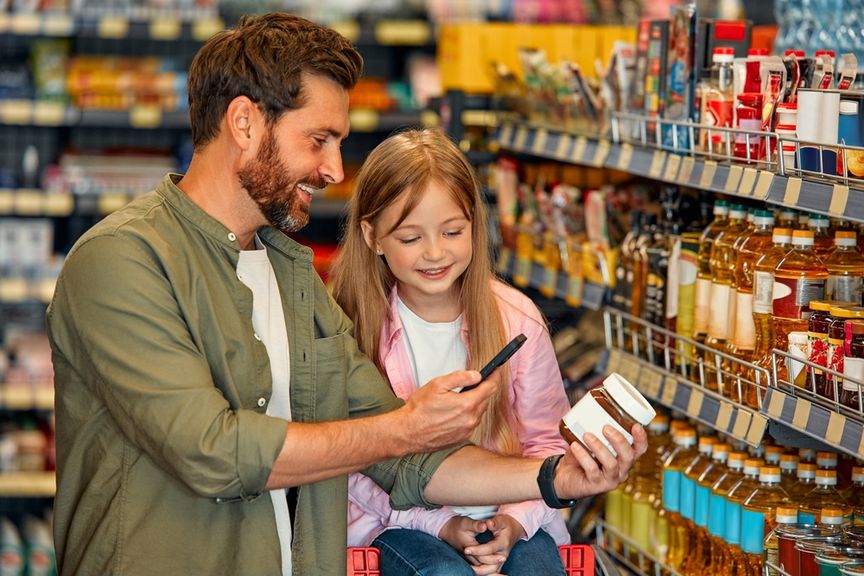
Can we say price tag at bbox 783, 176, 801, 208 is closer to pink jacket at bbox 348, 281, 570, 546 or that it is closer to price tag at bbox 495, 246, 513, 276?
pink jacket at bbox 348, 281, 570, 546

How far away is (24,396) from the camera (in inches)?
193

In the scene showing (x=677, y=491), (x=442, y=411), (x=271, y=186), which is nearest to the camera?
(x=442, y=411)

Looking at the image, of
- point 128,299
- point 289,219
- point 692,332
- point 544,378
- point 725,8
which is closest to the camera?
point 128,299

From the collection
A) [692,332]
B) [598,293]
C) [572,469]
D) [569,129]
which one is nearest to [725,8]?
[569,129]

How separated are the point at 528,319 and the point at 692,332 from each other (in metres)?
0.39

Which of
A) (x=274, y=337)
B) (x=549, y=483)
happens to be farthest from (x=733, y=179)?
(x=274, y=337)

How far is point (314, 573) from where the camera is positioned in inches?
89.7

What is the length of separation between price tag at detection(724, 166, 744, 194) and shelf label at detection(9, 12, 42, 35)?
320 centimetres

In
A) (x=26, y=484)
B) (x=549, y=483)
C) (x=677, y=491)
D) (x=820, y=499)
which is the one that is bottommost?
(x=26, y=484)

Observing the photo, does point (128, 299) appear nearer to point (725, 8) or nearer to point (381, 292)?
point (381, 292)

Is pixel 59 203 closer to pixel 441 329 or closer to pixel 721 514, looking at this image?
pixel 441 329

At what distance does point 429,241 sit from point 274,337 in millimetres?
384

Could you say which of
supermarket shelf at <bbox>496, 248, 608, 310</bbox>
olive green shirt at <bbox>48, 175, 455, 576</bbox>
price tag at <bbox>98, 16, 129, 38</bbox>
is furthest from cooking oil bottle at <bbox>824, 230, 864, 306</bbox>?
price tag at <bbox>98, 16, 129, 38</bbox>

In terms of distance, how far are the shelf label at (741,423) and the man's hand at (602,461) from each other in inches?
14.0
